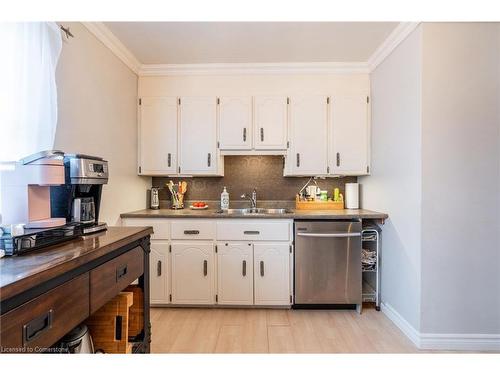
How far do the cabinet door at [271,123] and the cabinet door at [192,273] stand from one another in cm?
119

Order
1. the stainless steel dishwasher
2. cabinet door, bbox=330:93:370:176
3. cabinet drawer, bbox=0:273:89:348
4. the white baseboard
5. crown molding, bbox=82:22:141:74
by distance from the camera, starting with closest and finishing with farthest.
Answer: cabinet drawer, bbox=0:273:89:348
the white baseboard
crown molding, bbox=82:22:141:74
the stainless steel dishwasher
cabinet door, bbox=330:93:370:176

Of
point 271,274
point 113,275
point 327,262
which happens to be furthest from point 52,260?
point 327,262

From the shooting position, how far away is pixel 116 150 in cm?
265

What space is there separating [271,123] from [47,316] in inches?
99.7

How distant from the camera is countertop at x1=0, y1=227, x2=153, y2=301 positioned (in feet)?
2.56

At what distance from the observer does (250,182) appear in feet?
11.0

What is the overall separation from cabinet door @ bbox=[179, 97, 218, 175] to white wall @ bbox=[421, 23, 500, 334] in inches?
74.7

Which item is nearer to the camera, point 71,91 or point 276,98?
point 71,91

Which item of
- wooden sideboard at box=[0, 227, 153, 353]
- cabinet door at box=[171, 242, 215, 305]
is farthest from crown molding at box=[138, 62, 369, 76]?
wooden sideboard at box=[0, 227, 153, 353]

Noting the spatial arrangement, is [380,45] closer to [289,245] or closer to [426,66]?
[426,66]

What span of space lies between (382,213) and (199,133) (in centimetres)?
196

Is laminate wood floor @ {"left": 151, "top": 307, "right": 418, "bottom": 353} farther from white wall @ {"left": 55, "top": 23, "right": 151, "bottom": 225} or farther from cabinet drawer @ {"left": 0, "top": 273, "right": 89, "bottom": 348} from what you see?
cabinet drawer @ {"left": 0, "top": 273, "right": 89, "bottom": 348}

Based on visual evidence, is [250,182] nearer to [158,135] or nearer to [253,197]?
[253,197]

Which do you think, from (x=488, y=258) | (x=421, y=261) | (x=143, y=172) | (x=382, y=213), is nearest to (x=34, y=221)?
(x=143, y=172)
